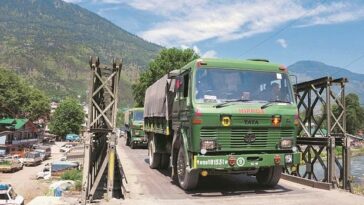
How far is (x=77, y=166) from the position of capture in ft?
167

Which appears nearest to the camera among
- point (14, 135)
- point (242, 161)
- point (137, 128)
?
point (242, 161)

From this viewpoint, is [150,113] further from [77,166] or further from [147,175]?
[77,166]

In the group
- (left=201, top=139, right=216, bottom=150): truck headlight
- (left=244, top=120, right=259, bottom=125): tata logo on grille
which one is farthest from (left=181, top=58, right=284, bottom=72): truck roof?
(left=201, top=139, right=216, bottom=150): truck headlight

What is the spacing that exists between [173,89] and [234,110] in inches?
117

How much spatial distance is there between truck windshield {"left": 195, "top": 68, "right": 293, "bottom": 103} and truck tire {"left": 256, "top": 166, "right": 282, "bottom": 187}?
1936mm

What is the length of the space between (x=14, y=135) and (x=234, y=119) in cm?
7569

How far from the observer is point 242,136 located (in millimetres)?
10453

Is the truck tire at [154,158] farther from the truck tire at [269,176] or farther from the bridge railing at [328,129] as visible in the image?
the truck tire at [269,176]

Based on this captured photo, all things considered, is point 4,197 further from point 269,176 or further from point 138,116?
point 269,176

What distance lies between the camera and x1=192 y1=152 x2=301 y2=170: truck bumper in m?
10.1

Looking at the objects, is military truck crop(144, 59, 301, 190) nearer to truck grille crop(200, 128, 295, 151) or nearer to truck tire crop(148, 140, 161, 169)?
truck grille crop(200, 128, 295, 151)

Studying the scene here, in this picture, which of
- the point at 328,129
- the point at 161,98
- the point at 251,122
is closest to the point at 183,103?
the point at 251,122

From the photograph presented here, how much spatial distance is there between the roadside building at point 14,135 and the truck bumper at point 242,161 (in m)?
67.0

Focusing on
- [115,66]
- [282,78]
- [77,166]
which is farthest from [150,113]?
[77,166]
